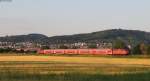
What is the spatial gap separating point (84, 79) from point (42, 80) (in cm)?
228

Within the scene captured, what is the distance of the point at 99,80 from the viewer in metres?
23.4

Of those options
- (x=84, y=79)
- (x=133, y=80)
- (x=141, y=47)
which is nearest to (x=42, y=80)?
(x=84, y=79)

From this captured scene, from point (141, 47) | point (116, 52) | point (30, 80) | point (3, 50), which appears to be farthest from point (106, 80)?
point (3, 50)

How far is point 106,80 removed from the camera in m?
23.7

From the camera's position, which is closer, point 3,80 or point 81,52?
point 3,80

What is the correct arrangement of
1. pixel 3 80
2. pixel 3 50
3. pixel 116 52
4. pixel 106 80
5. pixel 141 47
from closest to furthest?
pixel 3 80
pixel 106 80
pixel 116 52
pixel 141 47
pixel 3 50

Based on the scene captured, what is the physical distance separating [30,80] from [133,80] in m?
5.43

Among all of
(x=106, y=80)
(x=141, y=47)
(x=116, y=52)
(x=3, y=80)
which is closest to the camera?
(x=3, y=80)

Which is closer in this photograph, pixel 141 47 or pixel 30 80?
pixel 30 80

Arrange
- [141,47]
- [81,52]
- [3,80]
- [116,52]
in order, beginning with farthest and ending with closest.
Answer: [141,47] → [81,52] → [116,52] → [3,80]

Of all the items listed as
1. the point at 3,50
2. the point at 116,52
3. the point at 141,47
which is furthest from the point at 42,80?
the point at 3,50

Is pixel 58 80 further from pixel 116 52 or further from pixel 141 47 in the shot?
pixel 141 47

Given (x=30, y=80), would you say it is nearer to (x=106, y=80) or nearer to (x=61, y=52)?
(x=106, y=80)

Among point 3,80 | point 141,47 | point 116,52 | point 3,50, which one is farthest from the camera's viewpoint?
point 3,50
